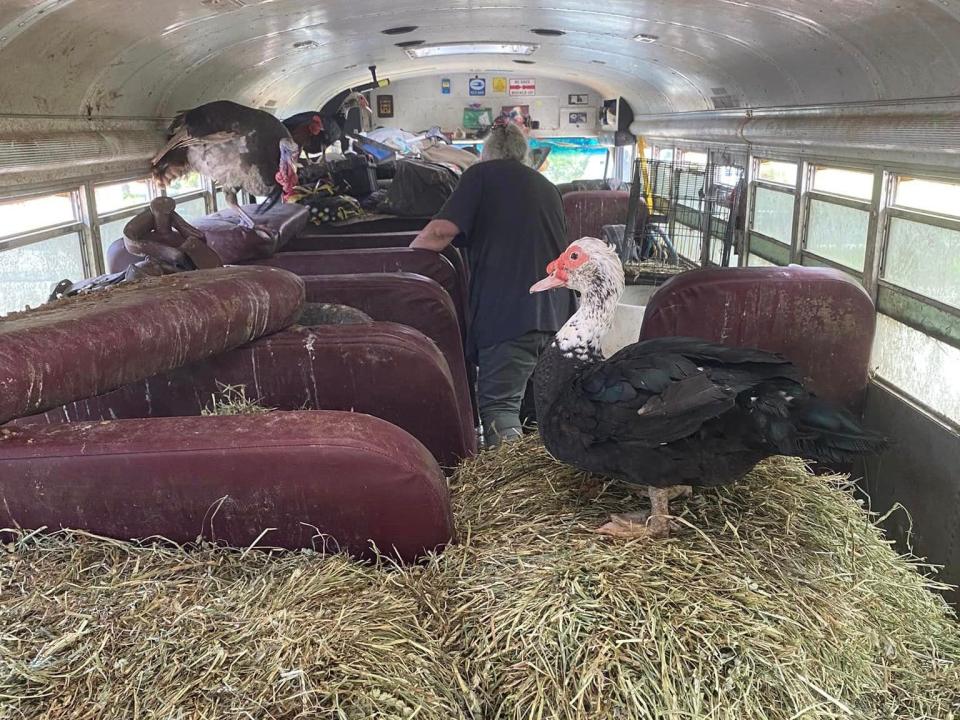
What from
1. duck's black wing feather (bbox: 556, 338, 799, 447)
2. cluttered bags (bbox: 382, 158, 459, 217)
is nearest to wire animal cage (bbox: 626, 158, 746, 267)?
cluttered bags (bbox: 382, 158, 459, 217)

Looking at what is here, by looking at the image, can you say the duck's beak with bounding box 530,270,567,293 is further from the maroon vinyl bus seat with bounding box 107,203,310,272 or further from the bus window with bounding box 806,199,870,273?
the bus window with bounding box 806,199,870,273

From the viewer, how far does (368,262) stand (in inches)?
156

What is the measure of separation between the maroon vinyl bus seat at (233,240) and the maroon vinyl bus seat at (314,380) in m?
1.13

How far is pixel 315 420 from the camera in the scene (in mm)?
1771

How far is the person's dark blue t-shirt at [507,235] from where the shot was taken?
3809 mm

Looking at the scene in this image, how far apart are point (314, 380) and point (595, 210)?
16.8 feet

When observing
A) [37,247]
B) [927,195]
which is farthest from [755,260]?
[37,247]

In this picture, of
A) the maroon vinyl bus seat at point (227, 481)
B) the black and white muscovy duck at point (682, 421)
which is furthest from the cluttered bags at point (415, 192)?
the maroon vinyl bus seat at point (227, 481)

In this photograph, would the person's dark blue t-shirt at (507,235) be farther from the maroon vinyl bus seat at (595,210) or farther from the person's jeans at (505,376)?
the maroon vinyl bus seat at (595,210)

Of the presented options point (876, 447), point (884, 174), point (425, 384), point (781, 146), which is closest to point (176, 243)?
point (425, 384)

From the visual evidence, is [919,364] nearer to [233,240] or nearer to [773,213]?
[773,213]

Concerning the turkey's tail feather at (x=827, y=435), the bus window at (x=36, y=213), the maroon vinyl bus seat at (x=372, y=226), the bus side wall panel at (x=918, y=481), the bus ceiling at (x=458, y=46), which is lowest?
the bus side wall panel at (x=918, y=481)

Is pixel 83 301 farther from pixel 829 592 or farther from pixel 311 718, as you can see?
pixel 829 592

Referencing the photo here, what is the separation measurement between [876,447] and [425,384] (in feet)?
4.12
